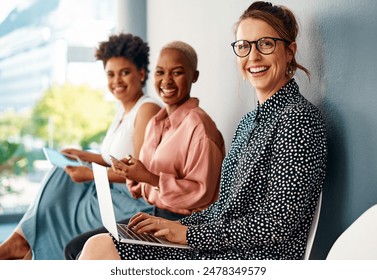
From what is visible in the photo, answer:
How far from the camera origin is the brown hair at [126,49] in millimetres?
3232

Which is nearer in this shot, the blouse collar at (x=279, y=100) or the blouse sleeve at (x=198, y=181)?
the blouse collar at (x=279, y=100)

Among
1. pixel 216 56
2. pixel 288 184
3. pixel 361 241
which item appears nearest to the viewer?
pixel 361 241

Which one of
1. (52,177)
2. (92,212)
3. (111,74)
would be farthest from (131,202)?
(111,74)

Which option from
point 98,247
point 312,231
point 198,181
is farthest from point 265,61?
point 98,247

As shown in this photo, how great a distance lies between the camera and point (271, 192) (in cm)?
162

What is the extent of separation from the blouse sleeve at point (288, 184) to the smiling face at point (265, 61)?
19cm

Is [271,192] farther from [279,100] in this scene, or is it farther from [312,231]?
[279,100]

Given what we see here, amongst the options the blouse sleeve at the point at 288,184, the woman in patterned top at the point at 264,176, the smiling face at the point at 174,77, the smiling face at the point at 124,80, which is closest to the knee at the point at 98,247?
the woman in patterned top at the point at 264,176

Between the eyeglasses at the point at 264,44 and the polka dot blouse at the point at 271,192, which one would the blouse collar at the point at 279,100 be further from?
the eyeglasses at the point at 264,44

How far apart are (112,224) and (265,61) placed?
615 mm

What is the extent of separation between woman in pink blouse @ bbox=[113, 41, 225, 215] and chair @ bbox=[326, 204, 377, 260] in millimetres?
867

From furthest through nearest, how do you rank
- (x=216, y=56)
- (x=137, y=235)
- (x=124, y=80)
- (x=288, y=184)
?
(x=124, y=80), (x=216, y=56), (x=137, y=235), (x=288, y=184)

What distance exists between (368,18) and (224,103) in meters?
1.35

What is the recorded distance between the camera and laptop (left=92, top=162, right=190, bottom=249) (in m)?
1.68
